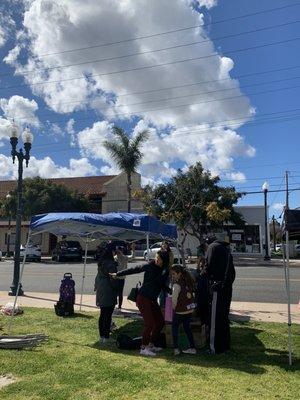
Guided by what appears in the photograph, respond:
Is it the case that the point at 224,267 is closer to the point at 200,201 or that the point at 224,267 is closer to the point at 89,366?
the point at 89,366

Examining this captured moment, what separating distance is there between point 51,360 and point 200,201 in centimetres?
3098

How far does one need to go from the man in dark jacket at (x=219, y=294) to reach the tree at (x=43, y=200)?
129 feet

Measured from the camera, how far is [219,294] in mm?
7902

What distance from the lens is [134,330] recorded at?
9.77m

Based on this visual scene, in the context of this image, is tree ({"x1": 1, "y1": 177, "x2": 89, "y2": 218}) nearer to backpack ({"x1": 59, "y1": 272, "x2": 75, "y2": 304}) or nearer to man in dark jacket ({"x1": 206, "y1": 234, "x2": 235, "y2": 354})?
backpack ({"x1": 59, "y1": 272, "x2": 75, "y2": 304})

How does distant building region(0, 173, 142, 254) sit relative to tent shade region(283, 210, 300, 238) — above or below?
above

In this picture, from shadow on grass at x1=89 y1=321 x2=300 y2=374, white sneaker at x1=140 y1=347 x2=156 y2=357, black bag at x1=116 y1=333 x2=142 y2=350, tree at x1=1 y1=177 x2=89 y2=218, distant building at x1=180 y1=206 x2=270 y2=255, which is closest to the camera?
shadow on grass at x1=89 y1=321 x2=300 y2=374

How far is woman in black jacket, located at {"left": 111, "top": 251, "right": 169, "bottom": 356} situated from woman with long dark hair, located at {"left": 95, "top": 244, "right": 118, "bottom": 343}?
91 centimetres

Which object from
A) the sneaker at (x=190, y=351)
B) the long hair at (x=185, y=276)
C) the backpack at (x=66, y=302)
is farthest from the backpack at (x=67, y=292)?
the sneaker at (x=190, y=351)

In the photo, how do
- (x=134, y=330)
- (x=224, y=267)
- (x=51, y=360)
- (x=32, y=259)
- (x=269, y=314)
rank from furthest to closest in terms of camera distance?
(x=32, y=259)
(x=269, y=314)
(x=134, y=330)
(x=224, y=267)
(x=51, y=360)

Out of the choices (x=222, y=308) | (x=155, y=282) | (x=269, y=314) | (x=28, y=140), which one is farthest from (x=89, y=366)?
(x=28, y=140)

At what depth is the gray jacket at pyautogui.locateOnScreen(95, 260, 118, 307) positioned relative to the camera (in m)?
8.76

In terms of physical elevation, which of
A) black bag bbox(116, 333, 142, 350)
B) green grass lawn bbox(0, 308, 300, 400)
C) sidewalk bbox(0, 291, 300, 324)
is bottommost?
green grass lawn bbox(0, 308, 300, 400)

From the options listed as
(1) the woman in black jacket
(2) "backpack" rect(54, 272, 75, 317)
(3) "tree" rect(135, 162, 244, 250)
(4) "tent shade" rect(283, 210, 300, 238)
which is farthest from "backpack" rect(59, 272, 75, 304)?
(3) "tree" rect(135, 162, 244, 250)
